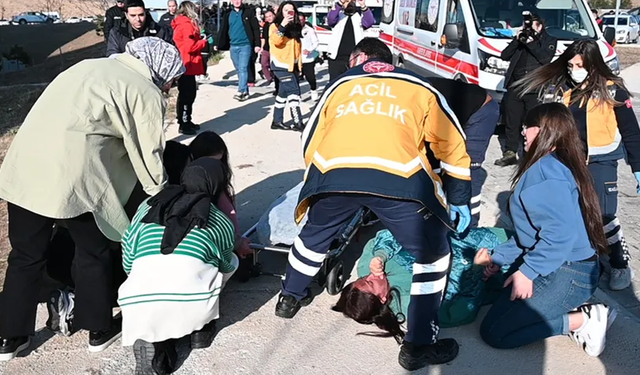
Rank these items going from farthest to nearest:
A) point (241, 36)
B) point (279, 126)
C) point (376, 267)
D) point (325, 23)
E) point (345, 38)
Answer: point (325, 23), point (241, 36), point (345, 38), point (279, 126), point (376, 267)

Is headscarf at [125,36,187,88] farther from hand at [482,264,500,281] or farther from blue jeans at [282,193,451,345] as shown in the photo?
hand at [482,264,500,281]

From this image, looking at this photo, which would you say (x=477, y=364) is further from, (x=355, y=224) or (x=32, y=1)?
(x=32, y=1)

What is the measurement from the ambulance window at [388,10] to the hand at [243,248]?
8.70 m

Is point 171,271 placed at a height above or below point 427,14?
below

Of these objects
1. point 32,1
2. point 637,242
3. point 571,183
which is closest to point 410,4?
point 637,242

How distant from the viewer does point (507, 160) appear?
22.9ft

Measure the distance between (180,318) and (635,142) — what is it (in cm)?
292

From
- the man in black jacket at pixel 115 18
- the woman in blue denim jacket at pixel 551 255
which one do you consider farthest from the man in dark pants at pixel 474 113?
the man in black jacket at pixel 115 18

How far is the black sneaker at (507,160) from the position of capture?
22.8ft

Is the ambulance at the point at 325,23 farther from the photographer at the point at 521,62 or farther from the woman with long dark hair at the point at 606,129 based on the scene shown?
the woman with long dark hair at the point at 606,129

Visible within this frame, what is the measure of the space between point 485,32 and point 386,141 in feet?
18.1

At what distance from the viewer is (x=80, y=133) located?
9.98ft

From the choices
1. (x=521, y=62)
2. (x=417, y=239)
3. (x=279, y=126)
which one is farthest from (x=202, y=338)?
(x=279, y=126)

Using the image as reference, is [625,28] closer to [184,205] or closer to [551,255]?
[551,255]
